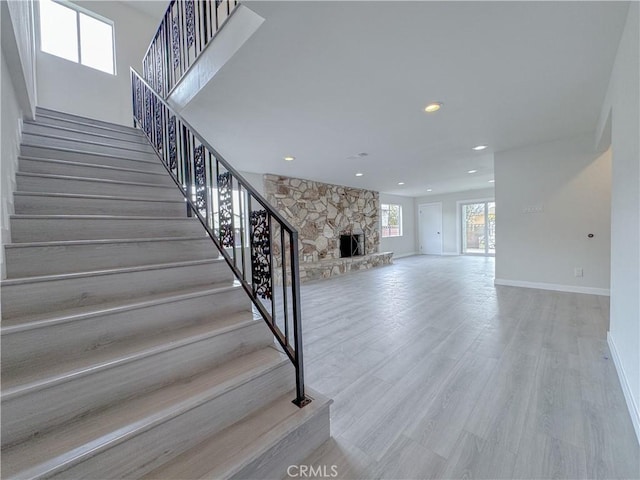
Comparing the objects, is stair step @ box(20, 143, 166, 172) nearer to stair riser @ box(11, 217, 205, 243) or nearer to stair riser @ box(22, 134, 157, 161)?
stair riser @ box(22, 134, 157, 161)

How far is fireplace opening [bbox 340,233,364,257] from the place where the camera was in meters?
7.32

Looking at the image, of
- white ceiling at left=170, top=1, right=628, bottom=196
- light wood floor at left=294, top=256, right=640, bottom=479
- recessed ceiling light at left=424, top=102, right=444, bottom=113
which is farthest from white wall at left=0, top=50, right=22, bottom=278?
recessed ceiling light at left=424, top=102, right=444, bottom=113

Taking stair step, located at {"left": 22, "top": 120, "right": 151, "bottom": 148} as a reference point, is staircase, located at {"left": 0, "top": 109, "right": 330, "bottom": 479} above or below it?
below

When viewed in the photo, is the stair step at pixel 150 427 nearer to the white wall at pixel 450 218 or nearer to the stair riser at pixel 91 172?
the stair riser at pixel 91 172

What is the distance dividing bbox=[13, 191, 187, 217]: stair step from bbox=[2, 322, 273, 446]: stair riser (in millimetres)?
1408

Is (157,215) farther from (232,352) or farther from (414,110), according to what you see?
(414,110)

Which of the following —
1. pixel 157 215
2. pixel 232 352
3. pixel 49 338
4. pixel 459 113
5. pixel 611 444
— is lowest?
pixel 611 444

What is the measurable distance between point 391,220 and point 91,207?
8.70m

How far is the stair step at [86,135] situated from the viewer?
253cm

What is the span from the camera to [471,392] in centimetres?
178

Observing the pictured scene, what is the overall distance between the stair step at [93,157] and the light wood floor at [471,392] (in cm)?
245

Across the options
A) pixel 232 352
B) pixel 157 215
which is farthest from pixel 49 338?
pixel 157 215

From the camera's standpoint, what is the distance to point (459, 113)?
2975 mm

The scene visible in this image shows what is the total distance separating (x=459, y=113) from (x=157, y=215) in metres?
3.22
